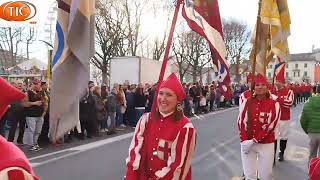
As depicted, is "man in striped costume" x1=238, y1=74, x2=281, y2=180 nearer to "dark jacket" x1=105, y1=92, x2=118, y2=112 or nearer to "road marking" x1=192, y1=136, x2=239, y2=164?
"road marking" x1=192, y1=136, x2=239, y2=164

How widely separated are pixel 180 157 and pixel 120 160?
7.24 meters

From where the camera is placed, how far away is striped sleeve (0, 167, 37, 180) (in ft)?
6.77

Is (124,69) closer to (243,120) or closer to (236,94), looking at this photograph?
(236,94)

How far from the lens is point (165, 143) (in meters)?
4.39

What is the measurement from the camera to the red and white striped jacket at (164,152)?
4338 mm

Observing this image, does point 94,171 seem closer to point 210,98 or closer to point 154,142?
point 154,142

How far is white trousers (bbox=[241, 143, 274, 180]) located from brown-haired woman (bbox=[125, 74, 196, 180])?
2.69 m

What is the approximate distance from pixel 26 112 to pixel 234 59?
7349 centimetres

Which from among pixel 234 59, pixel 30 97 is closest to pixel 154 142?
pixel 30 97

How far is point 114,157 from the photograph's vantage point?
1188 cm

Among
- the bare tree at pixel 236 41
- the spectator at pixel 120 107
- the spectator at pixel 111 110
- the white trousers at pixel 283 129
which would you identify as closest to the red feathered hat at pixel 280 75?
the white trousers at pixel 283 129

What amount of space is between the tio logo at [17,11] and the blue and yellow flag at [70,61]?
57.1 feet

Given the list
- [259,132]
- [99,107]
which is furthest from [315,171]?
[99,107]

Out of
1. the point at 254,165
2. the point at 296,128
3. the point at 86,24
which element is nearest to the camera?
the point at 86,24
